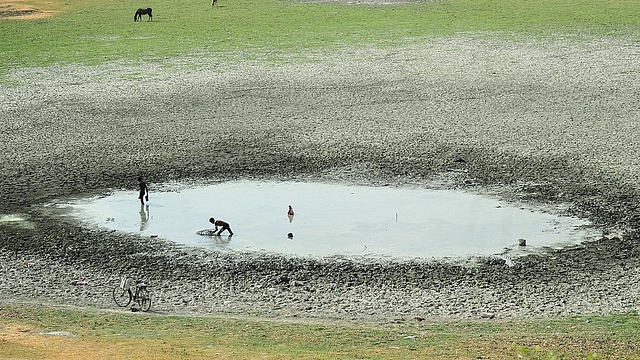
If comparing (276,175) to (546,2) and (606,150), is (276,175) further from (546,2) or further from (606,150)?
(546,2)

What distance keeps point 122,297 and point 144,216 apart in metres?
4.87

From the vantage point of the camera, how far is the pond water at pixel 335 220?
1964 centimetres

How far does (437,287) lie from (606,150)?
32.5ft

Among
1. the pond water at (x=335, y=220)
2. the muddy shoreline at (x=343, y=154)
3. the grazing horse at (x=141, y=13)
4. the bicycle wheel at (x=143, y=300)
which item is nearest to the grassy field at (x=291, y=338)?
the bicycle wheel at (x=143, y=300)

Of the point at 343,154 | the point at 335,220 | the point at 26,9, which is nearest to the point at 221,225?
the point at 335,220

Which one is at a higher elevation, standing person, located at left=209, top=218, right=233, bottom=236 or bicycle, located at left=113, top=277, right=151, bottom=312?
standing person, located at left=209, top=218, right=233, bottom=236

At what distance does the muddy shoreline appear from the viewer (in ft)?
56.4

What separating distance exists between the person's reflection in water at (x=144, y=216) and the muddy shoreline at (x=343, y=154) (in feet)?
2.65

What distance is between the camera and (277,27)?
48469mm

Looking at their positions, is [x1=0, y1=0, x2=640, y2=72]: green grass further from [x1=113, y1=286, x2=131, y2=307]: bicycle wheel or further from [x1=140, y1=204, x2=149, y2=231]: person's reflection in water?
[x1=113, y1=286, x2=131, y2=307]: bicycle wheel

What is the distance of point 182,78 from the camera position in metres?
36.4

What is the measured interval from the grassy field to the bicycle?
1.43 feet

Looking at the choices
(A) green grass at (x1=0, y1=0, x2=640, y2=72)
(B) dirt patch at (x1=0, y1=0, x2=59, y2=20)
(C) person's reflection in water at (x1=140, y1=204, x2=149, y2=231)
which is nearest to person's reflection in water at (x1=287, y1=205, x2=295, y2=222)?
(C) person's reflection in water at (x1=140, y1=204, x2=149, y2=231)

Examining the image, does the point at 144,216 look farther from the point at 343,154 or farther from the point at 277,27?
the point at 277,27
